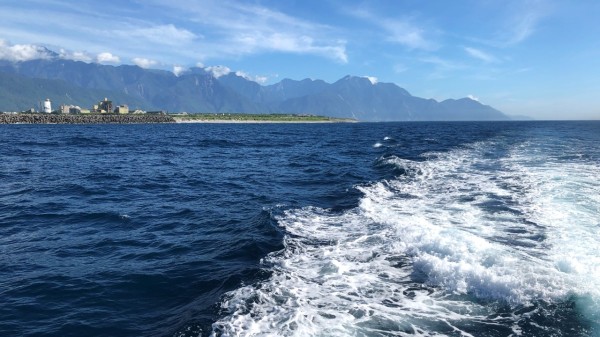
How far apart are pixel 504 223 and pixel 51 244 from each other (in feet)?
60.9

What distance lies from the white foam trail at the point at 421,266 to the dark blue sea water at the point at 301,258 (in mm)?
55

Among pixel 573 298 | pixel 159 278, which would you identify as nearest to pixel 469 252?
pixel 573 298

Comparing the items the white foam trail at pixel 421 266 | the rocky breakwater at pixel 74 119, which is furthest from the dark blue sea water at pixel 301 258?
A: the rocky breakwater at pixel 74 119

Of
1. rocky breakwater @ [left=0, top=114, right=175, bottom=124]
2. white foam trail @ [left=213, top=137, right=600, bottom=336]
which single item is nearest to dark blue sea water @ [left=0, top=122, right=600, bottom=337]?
white foam trail @ [left=213, top=137, right=600, bottom=336]

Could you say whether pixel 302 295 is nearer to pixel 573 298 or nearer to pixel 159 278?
pixel 159 278

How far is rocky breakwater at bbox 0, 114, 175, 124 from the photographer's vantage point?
134975 millimetres

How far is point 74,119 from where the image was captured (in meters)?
151

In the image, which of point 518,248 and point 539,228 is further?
point 539,228

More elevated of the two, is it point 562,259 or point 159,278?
point 562,259

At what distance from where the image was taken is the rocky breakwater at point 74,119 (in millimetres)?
134975

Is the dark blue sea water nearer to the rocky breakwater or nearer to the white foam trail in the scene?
the white foam trail

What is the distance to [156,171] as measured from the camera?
110 ft

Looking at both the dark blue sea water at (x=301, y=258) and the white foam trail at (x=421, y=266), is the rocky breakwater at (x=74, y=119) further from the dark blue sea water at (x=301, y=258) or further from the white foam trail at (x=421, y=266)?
→ the white foam trail at (x=421, y=266)

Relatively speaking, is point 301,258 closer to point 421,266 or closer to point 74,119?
point 421,266
